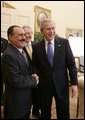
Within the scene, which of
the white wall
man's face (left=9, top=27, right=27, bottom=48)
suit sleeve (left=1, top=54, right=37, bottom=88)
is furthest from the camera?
the white wall

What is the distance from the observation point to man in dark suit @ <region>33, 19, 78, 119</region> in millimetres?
2504

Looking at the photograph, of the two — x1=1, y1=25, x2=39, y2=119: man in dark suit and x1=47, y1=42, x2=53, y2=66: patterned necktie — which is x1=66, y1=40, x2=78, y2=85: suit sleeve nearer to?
x1=47, y1=42, x2=53, y2=66: patterned necktie

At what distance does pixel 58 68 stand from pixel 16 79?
514 mm

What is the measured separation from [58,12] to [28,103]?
4.49 m

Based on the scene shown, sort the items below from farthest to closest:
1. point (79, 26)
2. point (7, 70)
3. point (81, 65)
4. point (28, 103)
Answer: point (79, 26) → point (81, 65) → point (28, 103) → point (7, 70)

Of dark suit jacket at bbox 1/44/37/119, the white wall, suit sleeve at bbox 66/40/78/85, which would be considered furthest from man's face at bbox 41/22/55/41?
the white wall

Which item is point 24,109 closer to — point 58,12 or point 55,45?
point 55,45

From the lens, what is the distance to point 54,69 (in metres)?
2.50

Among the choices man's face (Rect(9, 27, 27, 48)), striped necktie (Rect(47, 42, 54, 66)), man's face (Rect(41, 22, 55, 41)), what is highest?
man's face (Rect(41, 22, 55, 41))

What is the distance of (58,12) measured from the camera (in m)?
6.48

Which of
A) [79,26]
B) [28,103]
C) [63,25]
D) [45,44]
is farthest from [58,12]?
[28,103]

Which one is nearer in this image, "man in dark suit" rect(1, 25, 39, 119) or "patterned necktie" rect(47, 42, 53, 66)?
"man in dark suit" rect(1, 25, 39, 119)

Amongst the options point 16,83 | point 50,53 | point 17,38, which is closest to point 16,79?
point 16,83

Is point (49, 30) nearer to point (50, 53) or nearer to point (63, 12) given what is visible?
point (50, 53)
